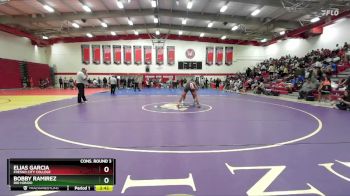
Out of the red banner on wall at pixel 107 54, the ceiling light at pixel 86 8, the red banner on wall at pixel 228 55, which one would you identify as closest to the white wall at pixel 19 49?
the red banner on wall at pixel 107 54

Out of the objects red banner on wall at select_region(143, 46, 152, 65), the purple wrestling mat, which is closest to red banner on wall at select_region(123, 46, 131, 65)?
red banner on wall at select_region(143, 46, 152, 65)

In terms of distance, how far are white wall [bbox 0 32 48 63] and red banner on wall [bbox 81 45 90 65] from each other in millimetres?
5118

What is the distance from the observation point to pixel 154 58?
3416cm

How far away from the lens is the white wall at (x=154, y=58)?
33156 mm

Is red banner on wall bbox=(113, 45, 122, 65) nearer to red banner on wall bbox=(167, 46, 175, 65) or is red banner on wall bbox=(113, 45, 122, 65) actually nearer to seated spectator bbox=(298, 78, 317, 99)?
red banner on wall bbox=(167, 46, 175, 65)

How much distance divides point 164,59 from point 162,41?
2639 millimetres

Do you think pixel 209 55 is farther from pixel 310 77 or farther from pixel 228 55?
pixel 310 77

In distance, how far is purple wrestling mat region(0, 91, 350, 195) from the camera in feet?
9.16

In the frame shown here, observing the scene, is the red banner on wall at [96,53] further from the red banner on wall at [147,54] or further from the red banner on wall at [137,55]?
the red banner on wall at [147,54]

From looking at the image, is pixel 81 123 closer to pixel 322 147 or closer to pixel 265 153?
pixel 265 153

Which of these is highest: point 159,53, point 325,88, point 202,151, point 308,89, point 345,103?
point 159,53

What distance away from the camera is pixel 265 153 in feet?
12.9
